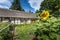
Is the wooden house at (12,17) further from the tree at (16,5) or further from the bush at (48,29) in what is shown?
the bush at (48,29)

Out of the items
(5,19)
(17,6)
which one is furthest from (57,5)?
(17,6)

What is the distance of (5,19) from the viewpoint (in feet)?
129

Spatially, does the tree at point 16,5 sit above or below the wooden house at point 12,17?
above

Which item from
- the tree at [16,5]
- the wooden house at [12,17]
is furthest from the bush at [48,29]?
the tree at [16,5]

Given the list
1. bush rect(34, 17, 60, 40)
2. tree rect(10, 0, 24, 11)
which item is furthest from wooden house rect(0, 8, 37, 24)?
bush rect(34, 17, 60, 40)

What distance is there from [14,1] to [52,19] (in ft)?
184

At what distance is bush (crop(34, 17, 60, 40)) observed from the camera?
1002 centimetres

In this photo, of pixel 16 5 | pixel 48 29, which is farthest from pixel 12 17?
pixel 48 29

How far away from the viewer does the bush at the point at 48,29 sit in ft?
32.9

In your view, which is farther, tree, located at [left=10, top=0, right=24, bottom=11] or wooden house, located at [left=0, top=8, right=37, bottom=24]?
tree, located at [left=10, top=0, right=24, bottom=11]

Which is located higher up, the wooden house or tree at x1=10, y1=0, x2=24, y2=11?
tree at x1=10, y1=0, x2=24, y2=11

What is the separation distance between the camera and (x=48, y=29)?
395 inches

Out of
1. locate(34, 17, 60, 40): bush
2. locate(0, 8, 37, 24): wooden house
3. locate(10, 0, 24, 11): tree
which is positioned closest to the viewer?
locate(34, 17, 60, 40): bush

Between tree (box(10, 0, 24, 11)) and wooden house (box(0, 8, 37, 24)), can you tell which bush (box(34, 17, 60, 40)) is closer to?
wooden house (box(0, 8, 37, 24))
